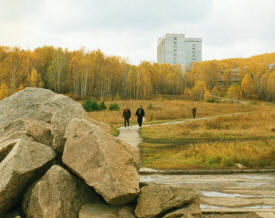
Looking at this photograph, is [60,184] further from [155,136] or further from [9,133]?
[155,136]

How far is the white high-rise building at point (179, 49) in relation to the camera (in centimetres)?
17438

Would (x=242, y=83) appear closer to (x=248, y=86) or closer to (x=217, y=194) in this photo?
(x=248, y=86)

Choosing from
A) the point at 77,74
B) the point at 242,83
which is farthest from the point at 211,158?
the point at 242,83

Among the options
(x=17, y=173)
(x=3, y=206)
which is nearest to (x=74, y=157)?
(x=17, y=173)

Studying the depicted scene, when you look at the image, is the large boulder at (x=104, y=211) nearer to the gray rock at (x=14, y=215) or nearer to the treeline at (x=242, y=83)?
the gray rock at (x=14, y=215)

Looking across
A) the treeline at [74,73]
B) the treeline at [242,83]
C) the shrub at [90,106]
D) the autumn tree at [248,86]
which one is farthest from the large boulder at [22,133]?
the autumn tree at [248,86]

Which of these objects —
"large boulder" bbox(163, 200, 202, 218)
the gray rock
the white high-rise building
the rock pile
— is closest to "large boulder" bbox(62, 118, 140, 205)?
the rock pile

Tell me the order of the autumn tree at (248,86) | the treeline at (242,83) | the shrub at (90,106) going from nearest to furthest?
1. the shrub at (90,106)
2. the treeline at (242,83)
3. the autumn tree at (248,86)

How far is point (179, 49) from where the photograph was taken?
17688cm

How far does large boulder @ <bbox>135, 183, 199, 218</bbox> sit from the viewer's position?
16.7ft

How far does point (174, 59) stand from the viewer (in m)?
177

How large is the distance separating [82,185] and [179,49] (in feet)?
582

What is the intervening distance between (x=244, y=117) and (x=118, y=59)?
67749 mm

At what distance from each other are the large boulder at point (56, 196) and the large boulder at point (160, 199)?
910mm
